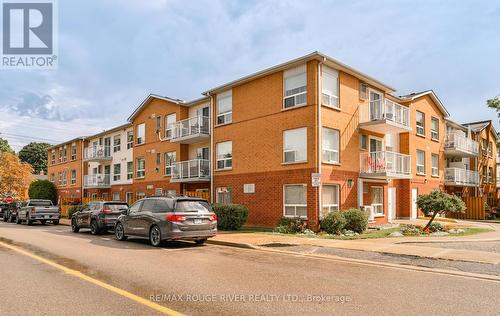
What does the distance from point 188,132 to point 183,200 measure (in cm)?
1254

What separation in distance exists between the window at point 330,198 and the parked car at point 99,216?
9280 millimetres

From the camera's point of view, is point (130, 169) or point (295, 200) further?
point (130, 169)

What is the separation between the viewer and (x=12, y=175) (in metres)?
44.1

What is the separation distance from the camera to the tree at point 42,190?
44.4 meters

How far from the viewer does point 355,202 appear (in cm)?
1977

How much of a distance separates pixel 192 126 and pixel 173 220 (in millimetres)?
13103

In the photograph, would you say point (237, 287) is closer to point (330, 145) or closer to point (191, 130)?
point (330, 145)

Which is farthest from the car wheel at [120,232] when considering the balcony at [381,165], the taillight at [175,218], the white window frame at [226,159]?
the balcony at [381,165]

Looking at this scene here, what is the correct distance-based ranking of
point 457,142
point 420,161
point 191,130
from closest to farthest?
point 191,130, point 420,161, point 457,142

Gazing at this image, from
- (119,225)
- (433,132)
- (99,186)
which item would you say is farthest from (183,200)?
(99,186)

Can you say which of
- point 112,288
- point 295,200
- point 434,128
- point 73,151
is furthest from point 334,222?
point 73,151

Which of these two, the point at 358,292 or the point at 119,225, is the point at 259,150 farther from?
the point at 358,292

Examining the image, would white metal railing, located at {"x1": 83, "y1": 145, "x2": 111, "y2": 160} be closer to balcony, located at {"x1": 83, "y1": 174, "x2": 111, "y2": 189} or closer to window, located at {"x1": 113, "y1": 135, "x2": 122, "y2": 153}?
window, located at {"x1": 113, "y1": 135, "x2": 122, "y2": 153}

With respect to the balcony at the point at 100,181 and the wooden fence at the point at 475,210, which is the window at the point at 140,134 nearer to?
the balcony at the point at 100,181
